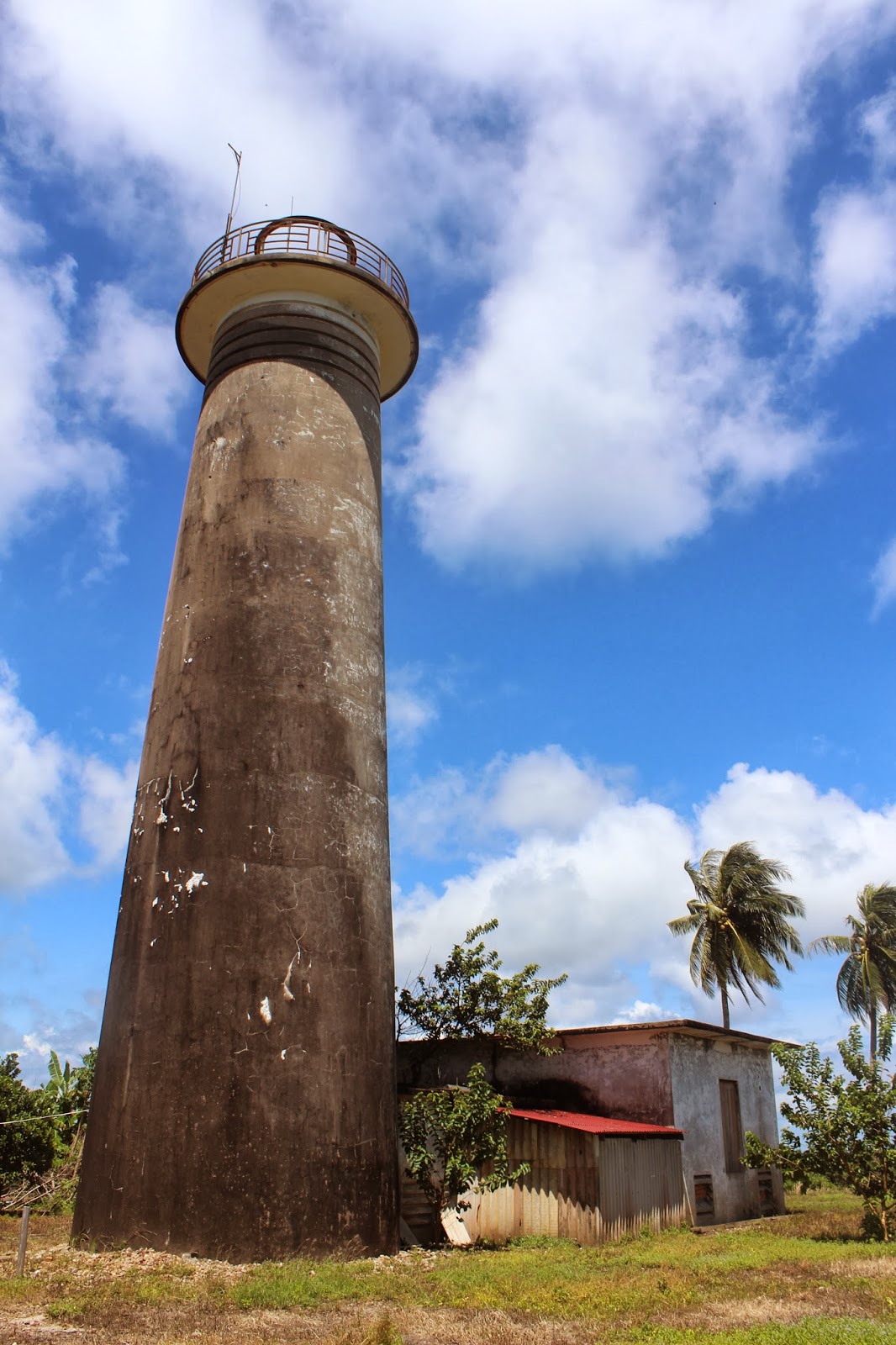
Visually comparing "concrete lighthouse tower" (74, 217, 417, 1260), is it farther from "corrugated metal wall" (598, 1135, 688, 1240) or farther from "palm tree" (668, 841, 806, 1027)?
"palm tree" (668, 841, 806, 1027)

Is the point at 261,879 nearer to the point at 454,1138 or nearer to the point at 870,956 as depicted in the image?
the point at 454,1138

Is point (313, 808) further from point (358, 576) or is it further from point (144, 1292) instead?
point (144, 1292)

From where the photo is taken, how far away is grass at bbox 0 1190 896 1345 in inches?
313

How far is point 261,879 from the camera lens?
1150cm

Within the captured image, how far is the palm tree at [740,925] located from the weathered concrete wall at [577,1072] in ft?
42.6

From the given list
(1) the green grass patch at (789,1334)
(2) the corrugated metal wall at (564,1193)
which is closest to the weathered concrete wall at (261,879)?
(1) the green grass patch at (789,1334)

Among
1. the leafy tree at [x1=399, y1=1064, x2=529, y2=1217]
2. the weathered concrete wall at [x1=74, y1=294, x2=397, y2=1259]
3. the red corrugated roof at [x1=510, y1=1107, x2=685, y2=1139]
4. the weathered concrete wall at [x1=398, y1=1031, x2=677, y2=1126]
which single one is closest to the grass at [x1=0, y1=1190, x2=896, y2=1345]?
the weathered concrete wall at [x1=74, y1=294, x2=397, y2=1259]

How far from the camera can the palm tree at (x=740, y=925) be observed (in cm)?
3098

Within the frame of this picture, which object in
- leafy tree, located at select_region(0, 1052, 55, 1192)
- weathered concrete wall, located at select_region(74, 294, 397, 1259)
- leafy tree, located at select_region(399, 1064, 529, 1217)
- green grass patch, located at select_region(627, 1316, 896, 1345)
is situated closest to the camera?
green grass patch, located at select_region(627, 1316, 896, 1345)

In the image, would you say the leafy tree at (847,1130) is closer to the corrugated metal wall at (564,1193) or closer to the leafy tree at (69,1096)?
the corrugated metal wall at (564,1193)

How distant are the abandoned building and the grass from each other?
2395 millimetres

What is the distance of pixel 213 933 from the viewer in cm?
1116

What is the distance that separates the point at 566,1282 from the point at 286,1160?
339cm

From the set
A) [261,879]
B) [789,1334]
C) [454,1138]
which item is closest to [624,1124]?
[454,1138]
